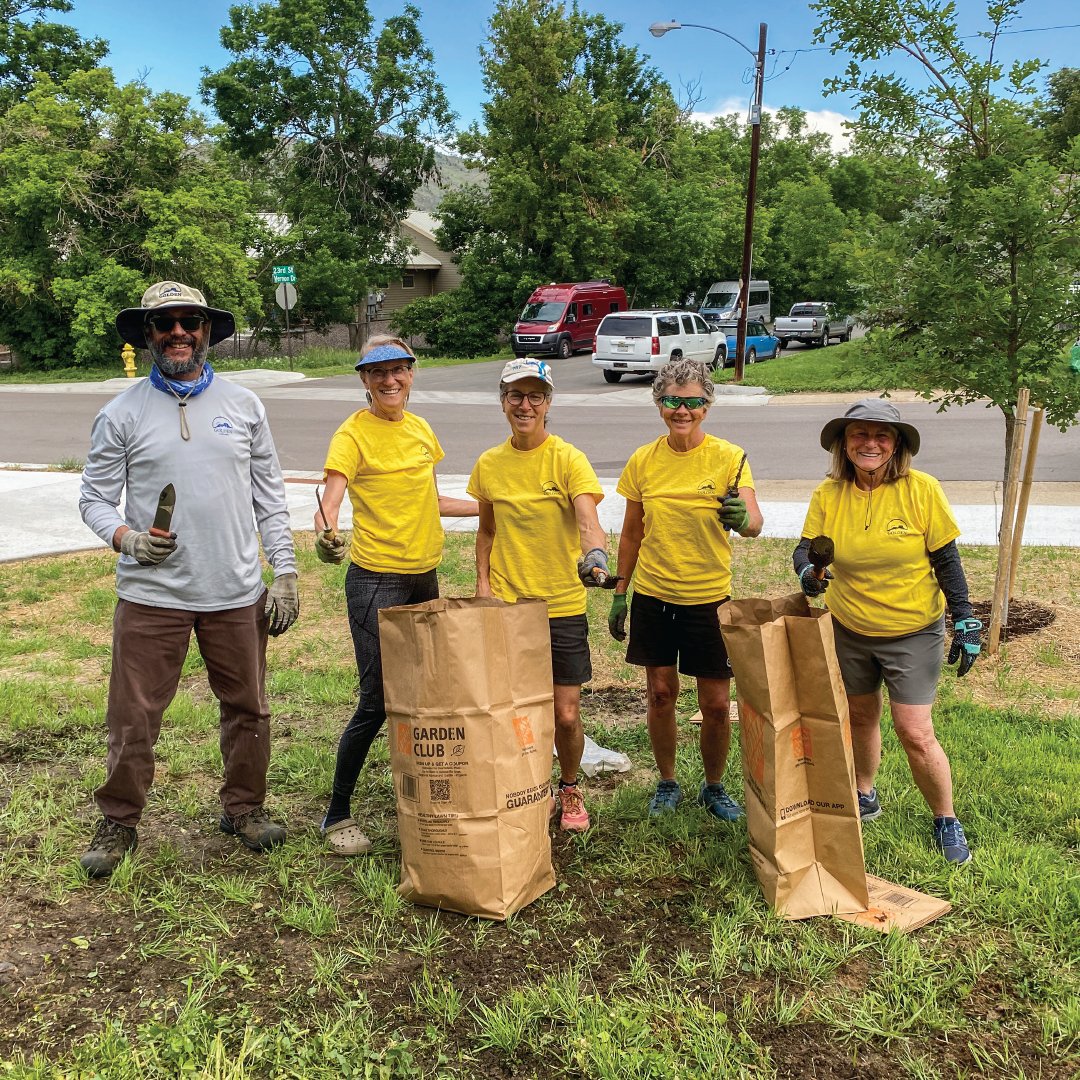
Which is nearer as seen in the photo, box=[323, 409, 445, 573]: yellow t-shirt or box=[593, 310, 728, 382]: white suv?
box=[323, 409, 445, 573]: yellow t-shirt

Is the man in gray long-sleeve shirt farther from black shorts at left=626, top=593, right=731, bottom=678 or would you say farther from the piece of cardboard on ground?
the piece of cardboard on ground

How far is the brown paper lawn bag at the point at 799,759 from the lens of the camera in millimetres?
3016

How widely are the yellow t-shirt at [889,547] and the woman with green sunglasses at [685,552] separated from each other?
32cm

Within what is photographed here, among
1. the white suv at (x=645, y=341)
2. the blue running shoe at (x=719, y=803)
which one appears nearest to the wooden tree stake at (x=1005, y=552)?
the blue running shoe at (x=719, y=803)

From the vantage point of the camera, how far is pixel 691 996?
9.24 feet

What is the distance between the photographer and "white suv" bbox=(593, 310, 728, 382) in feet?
73.2

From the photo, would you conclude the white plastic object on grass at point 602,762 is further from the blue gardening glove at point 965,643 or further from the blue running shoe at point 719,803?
the blue gardening glove at point 965,643

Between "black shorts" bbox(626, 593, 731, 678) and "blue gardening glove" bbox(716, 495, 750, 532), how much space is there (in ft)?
1.09

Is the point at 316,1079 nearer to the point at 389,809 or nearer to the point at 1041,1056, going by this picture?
the point at 389,809

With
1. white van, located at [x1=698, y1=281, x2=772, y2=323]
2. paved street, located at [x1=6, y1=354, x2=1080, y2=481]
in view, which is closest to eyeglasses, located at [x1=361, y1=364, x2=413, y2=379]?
paved street, located at [x1=6, y1=354, x2=1080, y2=481]

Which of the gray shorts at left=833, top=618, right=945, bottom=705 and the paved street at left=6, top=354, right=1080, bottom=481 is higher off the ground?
the gray shorts at left=833, top=618, right=945, bottom=705

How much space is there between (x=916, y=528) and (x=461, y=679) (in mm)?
1647

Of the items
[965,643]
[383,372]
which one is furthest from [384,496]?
[965,643]

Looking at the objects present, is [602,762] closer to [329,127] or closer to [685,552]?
[685,552]
